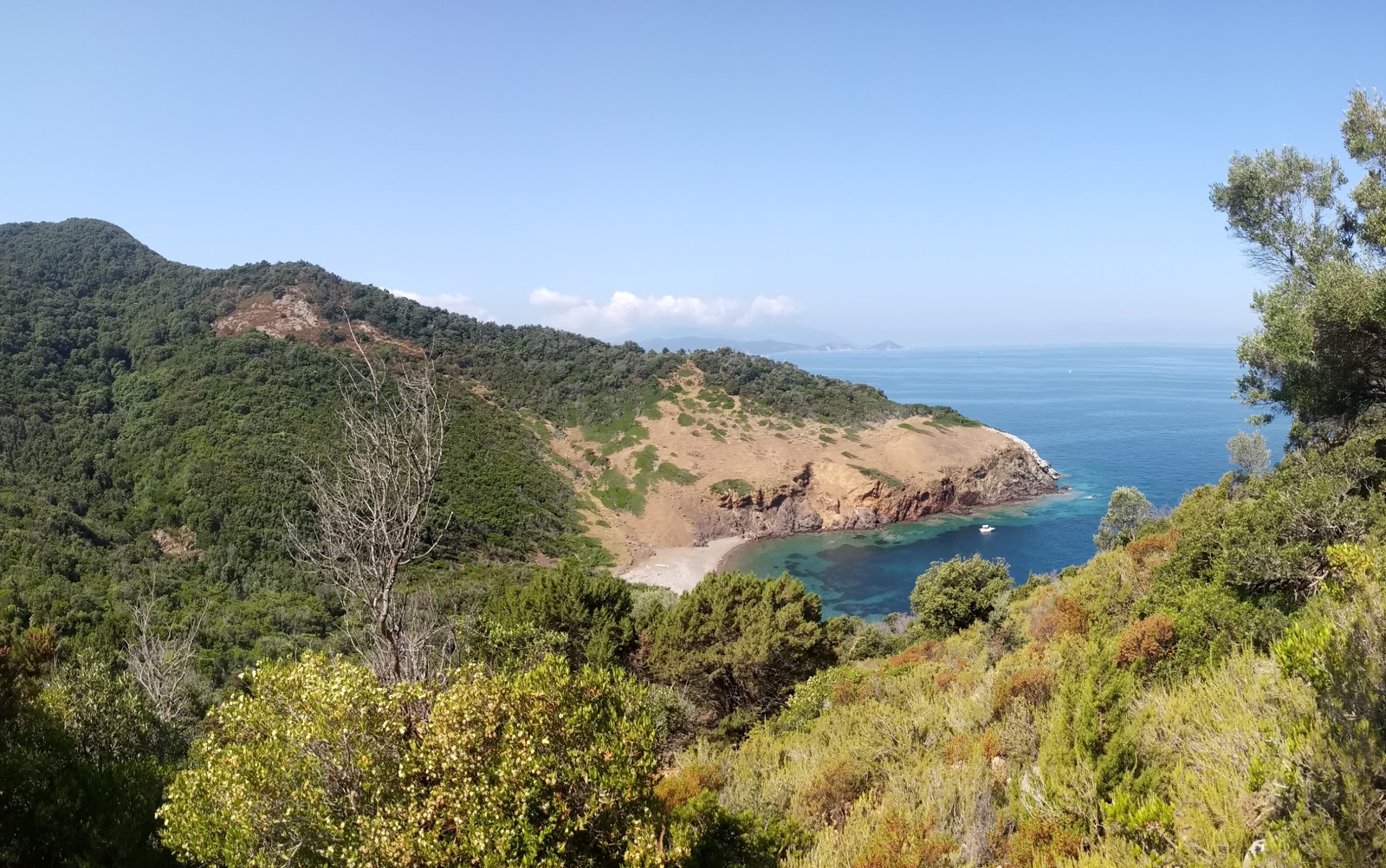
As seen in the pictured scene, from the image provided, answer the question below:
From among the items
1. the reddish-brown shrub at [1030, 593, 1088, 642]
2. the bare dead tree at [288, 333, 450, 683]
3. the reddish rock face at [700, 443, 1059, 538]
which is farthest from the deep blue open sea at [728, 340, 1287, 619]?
the bare dead tree at [288, 333, 450, 683]

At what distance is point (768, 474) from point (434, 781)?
5273 cm

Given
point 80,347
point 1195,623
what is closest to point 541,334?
point 80,347

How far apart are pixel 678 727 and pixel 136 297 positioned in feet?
243

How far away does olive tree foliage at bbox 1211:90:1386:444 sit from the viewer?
1016 cm

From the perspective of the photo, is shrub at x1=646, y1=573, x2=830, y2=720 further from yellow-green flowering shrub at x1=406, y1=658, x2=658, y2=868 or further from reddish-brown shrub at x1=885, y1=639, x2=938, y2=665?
yellow-green flowering shrub at x1=406, y1=658, x2=658, y2=868

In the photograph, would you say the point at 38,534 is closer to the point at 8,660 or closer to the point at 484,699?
the point at 8,660

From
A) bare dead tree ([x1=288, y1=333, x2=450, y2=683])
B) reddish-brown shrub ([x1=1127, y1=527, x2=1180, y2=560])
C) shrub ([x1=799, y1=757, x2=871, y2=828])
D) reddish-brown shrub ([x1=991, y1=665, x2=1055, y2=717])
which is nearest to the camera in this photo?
shrub ([x1=799, y1=757, x2=871, y2=828])

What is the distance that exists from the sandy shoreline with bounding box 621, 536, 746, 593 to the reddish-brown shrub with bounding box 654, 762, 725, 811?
112ft

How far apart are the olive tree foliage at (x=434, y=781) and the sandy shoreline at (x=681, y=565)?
3732 cm

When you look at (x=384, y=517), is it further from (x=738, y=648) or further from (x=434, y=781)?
(x=738, y=648)

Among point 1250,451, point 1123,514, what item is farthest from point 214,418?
point 1250,451

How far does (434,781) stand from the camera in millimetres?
4730

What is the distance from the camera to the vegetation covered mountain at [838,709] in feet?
14.0

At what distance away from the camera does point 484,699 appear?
188 inches
